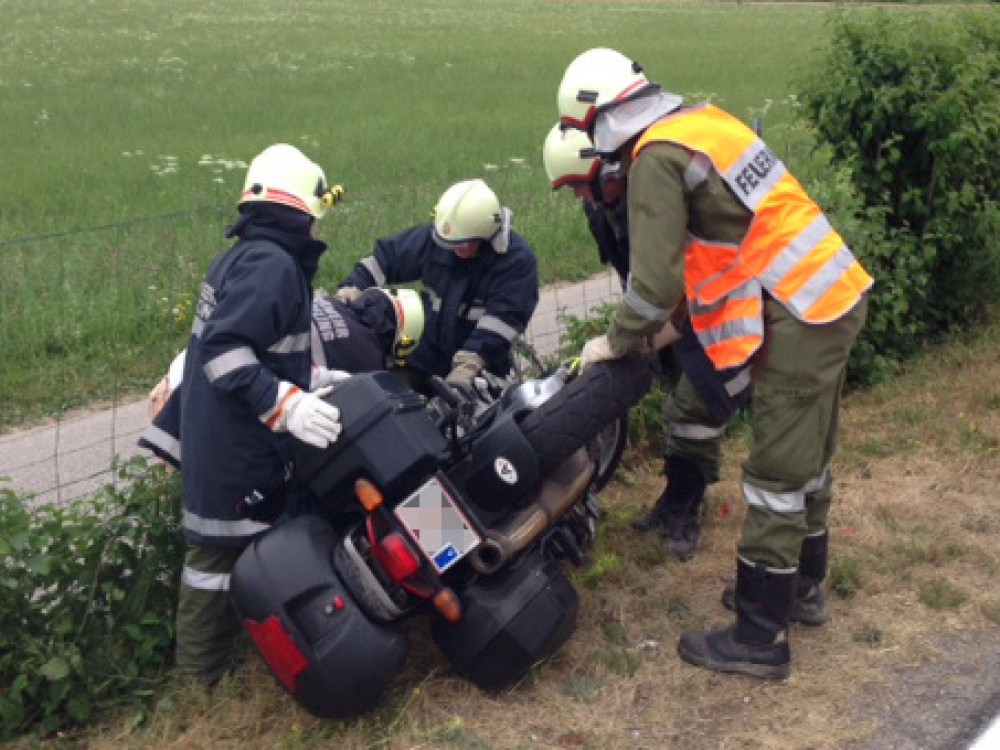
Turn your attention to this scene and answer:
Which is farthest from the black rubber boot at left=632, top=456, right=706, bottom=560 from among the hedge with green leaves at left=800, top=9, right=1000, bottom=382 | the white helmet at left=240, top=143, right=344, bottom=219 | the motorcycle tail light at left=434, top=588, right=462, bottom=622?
the hedge with green leaves at left=800, top=9, right=1000, bottom=382

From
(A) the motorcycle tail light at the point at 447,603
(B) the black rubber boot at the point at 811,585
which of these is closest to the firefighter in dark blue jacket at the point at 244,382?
(A) the motorcycle tail light at the point at 447,603

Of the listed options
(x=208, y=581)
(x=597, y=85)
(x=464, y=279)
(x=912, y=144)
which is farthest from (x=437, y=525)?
(x=912, y=144)

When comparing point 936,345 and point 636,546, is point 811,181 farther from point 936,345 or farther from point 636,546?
point 636,546

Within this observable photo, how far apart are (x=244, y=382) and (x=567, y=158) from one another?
1.53 meters

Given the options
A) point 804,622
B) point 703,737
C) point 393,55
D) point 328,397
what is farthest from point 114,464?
point 393,55

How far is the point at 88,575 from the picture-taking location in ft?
13.2

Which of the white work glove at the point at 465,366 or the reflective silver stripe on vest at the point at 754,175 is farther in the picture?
the white work glove at the point at 465,366

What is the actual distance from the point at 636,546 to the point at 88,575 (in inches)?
79.7

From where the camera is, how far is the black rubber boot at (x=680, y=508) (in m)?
4.88

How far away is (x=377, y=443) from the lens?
3609mm

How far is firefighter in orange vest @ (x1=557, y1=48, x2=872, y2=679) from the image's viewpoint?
369 cm

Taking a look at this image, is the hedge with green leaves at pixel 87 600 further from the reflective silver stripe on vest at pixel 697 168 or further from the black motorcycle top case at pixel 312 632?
the reflective silver stripe on vest at pixel 697 168

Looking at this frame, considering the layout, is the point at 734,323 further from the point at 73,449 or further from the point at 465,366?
the point at 73,449

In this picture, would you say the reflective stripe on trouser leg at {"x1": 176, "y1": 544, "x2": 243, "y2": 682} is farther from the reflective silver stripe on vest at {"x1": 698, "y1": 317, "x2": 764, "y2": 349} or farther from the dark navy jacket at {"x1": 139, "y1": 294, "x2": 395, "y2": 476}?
the reflective silver stripe on vest at {"x1": 698, "y1": 317, "x2": 764, "y2": 349}
